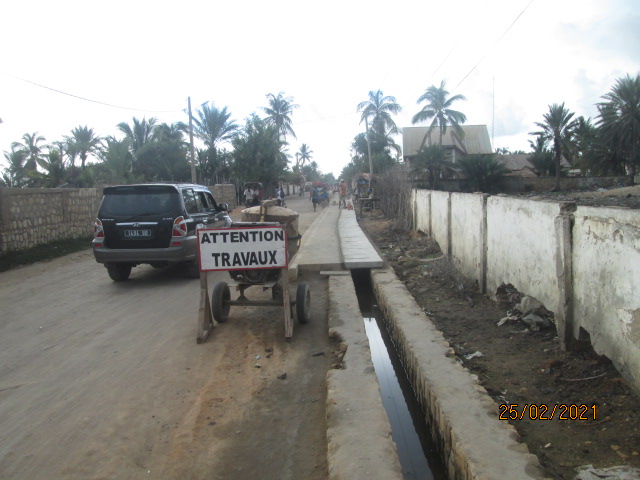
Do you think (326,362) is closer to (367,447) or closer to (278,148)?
(367,447)

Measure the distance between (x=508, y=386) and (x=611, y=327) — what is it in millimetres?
948

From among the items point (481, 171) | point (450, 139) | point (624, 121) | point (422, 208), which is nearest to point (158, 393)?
point (422, 208)

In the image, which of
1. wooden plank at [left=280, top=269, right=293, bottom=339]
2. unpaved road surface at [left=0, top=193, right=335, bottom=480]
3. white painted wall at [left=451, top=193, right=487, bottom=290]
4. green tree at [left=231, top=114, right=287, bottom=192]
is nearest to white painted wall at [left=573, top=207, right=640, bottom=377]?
unpaved road surface at [left=0, top=193, right=335, bottom=480]

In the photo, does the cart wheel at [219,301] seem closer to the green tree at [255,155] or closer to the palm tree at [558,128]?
the green tree at [255,155]

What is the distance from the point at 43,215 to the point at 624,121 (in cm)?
4538

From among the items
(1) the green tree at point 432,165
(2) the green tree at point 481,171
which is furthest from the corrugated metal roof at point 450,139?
(1) the green tree at point 432,165

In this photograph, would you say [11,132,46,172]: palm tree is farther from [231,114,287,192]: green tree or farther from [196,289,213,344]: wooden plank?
[196,289,213,344]: wooden plank

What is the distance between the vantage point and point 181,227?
8.60 metres

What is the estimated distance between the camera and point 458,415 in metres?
3.55

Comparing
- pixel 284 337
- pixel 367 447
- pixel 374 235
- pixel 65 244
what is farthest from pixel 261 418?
pixel 374 235

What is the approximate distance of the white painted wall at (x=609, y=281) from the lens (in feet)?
12.0

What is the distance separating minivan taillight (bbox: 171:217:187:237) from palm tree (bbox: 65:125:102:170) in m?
26.7

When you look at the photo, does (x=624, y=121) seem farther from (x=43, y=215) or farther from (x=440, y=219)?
(x=43, y=215)
